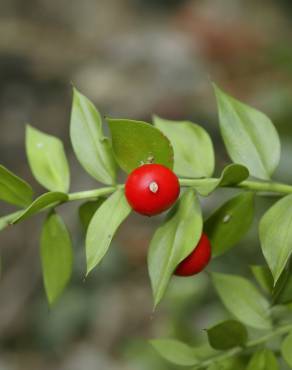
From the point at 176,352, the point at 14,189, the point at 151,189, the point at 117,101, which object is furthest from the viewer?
the point at 117,101

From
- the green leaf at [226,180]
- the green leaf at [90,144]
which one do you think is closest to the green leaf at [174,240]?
the green leaf at [226,180]

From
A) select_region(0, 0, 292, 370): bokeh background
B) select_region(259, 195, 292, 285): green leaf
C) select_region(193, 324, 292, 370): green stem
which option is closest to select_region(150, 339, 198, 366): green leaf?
select_region(193, 324, 292, 370): green stem

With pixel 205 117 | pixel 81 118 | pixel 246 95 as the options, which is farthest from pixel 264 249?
pixel 246 95

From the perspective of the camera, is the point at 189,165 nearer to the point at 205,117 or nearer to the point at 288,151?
the point at 288,151

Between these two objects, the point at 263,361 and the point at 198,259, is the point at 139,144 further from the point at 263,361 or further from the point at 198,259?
the point at 263,361

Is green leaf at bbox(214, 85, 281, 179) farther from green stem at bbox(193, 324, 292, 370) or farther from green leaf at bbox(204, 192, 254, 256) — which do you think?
green stem at bbox(193, 324, 292, 370)

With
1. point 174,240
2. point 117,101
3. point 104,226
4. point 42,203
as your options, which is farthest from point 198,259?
point 117,101

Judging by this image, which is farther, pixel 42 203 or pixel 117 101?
pixel 117 101

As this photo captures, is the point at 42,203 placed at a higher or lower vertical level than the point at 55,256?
higher
